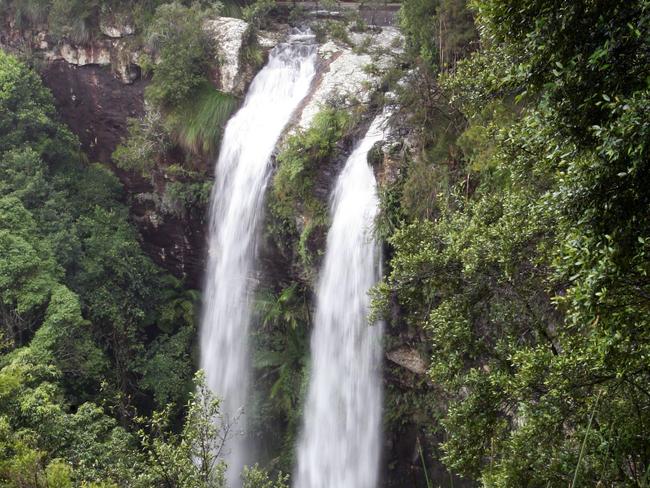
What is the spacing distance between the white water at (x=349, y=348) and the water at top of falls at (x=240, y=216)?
2902 mm

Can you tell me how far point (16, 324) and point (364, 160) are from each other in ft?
31.3

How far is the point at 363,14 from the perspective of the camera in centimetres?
1869

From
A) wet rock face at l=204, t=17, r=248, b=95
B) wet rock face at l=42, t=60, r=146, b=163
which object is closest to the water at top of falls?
wet rock face at l=204, t=17, r=248, b=95

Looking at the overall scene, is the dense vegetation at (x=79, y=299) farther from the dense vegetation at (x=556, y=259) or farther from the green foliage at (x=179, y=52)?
the dense vegetation at (x=556, y=259)

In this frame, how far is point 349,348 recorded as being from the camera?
12.8 meters

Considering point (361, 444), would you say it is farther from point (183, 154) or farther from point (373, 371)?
point (183, 154)

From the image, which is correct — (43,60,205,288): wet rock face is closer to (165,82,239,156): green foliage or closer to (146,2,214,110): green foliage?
(146,2,214,110): green foliage

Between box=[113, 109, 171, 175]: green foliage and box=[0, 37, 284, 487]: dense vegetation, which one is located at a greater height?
box=[113, 109, 171, 175]: green foliage

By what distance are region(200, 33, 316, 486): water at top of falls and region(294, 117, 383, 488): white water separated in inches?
114

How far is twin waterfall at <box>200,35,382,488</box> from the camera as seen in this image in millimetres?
12523

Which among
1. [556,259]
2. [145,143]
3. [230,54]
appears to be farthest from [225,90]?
[556,259]

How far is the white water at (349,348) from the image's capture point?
12.3 metres

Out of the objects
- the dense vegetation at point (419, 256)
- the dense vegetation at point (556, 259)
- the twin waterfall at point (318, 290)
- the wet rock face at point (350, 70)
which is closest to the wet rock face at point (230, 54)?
the dense vegetation at point (419, 256)

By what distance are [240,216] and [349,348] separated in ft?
15.7
